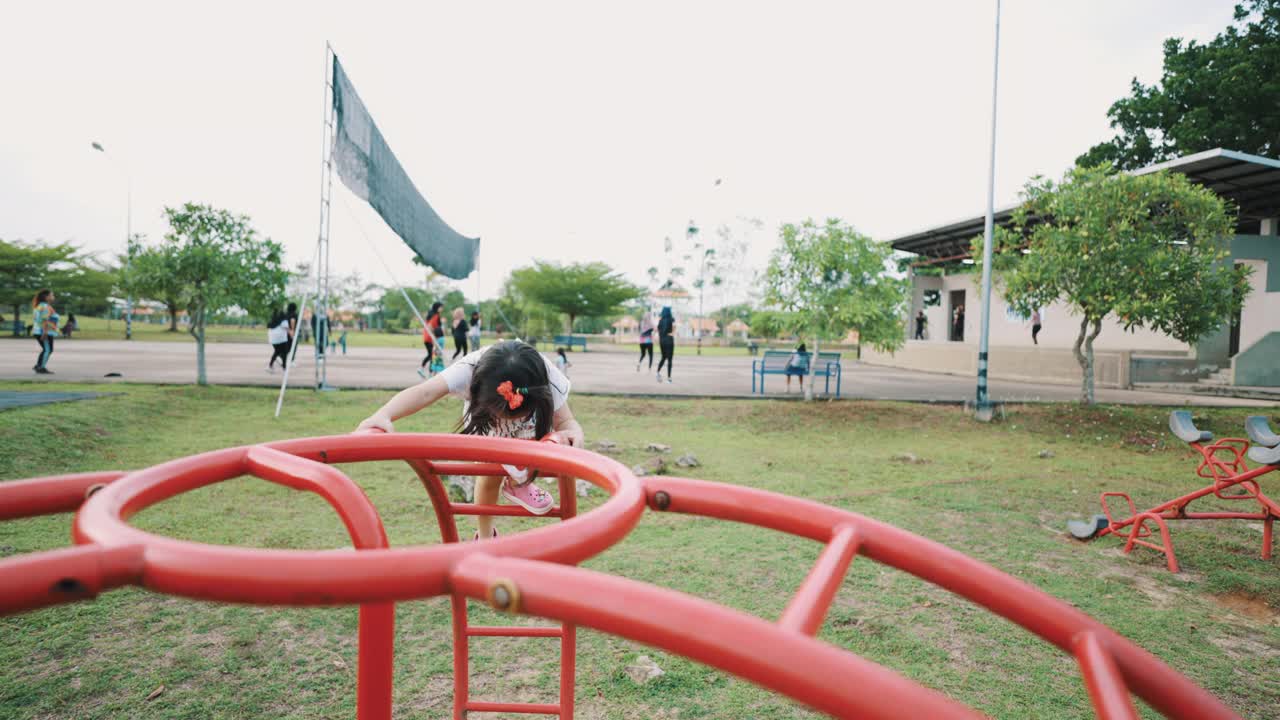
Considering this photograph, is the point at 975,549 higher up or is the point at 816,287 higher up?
the point at 816,287

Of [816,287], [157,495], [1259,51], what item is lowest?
[157,495]

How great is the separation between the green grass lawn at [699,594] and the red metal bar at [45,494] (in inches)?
63.9

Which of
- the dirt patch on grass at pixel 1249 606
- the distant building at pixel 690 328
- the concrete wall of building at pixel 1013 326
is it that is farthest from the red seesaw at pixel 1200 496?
the distant building at pixel 690 328

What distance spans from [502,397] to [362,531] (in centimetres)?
112

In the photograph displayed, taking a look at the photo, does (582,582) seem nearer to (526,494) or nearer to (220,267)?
(526,494)

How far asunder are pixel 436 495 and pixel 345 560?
132 cm

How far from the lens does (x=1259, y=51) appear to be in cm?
2377

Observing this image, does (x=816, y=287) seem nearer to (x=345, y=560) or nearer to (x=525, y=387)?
(x=525, y=387)

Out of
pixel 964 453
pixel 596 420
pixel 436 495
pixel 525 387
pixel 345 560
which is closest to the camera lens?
pixel 345 560

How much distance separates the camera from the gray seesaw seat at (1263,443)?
3971mm

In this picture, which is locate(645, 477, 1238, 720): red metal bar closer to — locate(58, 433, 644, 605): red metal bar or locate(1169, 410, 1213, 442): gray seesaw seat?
locate(58, 433, 644, 605): red metal bar

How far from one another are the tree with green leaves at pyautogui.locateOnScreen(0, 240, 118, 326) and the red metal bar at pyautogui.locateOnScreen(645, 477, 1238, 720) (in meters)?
42.2

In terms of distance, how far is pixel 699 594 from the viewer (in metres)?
3.53

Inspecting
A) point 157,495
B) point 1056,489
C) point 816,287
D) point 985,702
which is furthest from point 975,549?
point 816,287
